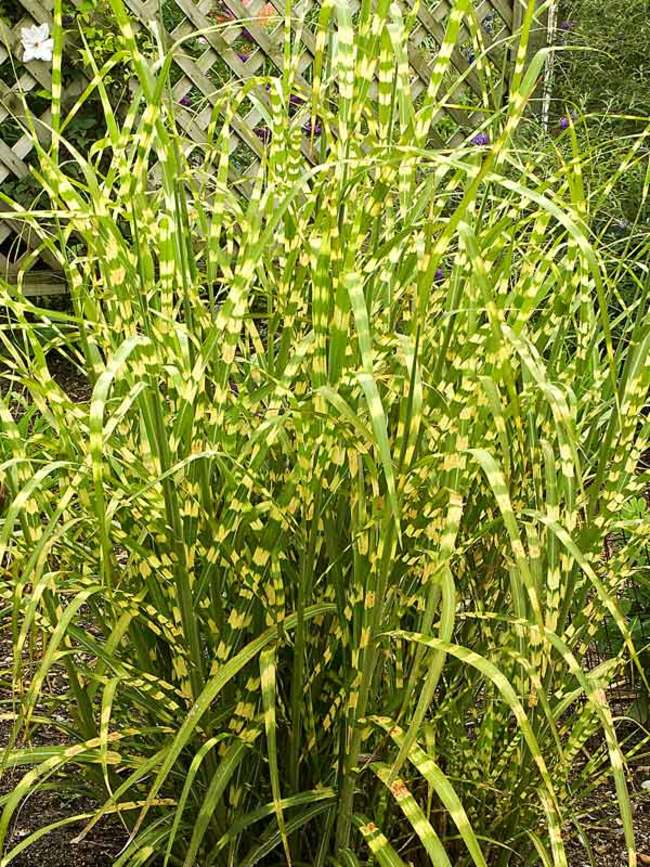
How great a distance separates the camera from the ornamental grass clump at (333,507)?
101 centimetres

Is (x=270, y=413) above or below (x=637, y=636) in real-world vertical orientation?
above

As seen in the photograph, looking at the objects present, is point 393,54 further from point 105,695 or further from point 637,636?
point 637,636

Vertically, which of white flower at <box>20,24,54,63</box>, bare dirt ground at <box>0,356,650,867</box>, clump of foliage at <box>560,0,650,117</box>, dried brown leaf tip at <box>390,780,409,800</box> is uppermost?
white flower at <box>20,24,54,63</box>

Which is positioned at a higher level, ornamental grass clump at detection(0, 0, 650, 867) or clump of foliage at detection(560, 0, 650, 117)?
ornamental grass clump at detection(0, 0, 650, 867)

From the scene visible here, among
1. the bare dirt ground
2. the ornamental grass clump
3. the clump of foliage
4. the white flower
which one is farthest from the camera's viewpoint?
the clump of foliage

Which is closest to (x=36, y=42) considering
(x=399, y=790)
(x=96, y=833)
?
(x=96, y=833)

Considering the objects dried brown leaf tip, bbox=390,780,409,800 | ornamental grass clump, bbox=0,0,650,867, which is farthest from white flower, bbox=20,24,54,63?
dried brown leaf tip, bbox=390,780,409,800

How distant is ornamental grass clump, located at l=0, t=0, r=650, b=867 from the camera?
39.7 inches

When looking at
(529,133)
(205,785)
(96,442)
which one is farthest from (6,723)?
(529,133)

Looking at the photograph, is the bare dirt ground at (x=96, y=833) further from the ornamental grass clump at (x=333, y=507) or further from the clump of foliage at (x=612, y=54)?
the clump of foliage at (x=612, y=54)

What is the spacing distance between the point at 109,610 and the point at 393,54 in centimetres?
68

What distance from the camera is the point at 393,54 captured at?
107 cm

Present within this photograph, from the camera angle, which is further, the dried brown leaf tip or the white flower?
the white flower

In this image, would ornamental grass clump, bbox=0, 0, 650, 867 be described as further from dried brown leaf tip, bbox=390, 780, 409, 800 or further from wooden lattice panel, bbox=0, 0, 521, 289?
wooden lattice panel, bbox=0, 0, 521, 289
